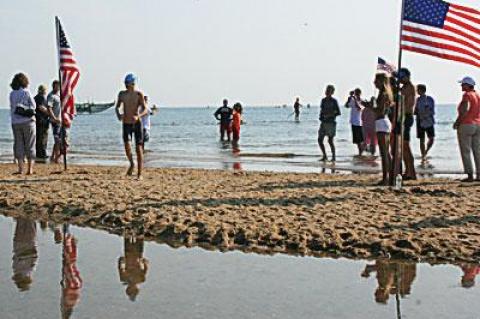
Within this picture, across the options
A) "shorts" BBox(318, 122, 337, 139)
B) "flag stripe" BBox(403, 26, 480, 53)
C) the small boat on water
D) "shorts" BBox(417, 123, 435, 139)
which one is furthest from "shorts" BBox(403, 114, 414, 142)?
the small boat on water

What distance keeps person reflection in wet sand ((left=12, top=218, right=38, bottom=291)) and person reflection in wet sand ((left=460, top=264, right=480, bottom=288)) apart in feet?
11.6

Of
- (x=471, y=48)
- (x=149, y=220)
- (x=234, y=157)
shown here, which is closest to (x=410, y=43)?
(x=471, y=48)

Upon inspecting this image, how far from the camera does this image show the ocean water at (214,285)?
186 inches

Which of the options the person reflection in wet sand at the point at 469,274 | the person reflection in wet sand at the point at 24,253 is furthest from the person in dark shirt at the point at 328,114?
the person reflection in wet sand at the point at 469,274

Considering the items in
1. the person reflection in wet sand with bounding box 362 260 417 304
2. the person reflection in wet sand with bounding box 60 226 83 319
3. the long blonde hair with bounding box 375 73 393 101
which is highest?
the long blonde hair with bounding box 375 73 393 101

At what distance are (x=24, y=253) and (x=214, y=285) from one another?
223cm

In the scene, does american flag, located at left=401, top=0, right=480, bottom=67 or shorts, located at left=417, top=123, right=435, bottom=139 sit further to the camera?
shorts, located at left=417, top=123, right=435, bottom=139

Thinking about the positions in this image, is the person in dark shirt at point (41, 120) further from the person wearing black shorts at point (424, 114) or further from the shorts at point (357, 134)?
the person wearing black shorts at point (424, 114)

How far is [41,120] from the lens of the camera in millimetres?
16859

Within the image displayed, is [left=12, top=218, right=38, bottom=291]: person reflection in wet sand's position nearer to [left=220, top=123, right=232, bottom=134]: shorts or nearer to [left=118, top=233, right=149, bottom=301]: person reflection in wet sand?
[left=118, top=233, right=149, bottom=301]: person reflection in wet sand

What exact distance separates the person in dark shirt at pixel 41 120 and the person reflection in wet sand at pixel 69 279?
27.1 ft

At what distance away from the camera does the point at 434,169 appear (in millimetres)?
14984

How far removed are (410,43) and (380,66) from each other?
1786 millimetres

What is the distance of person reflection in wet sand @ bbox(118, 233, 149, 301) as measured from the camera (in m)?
5.38
